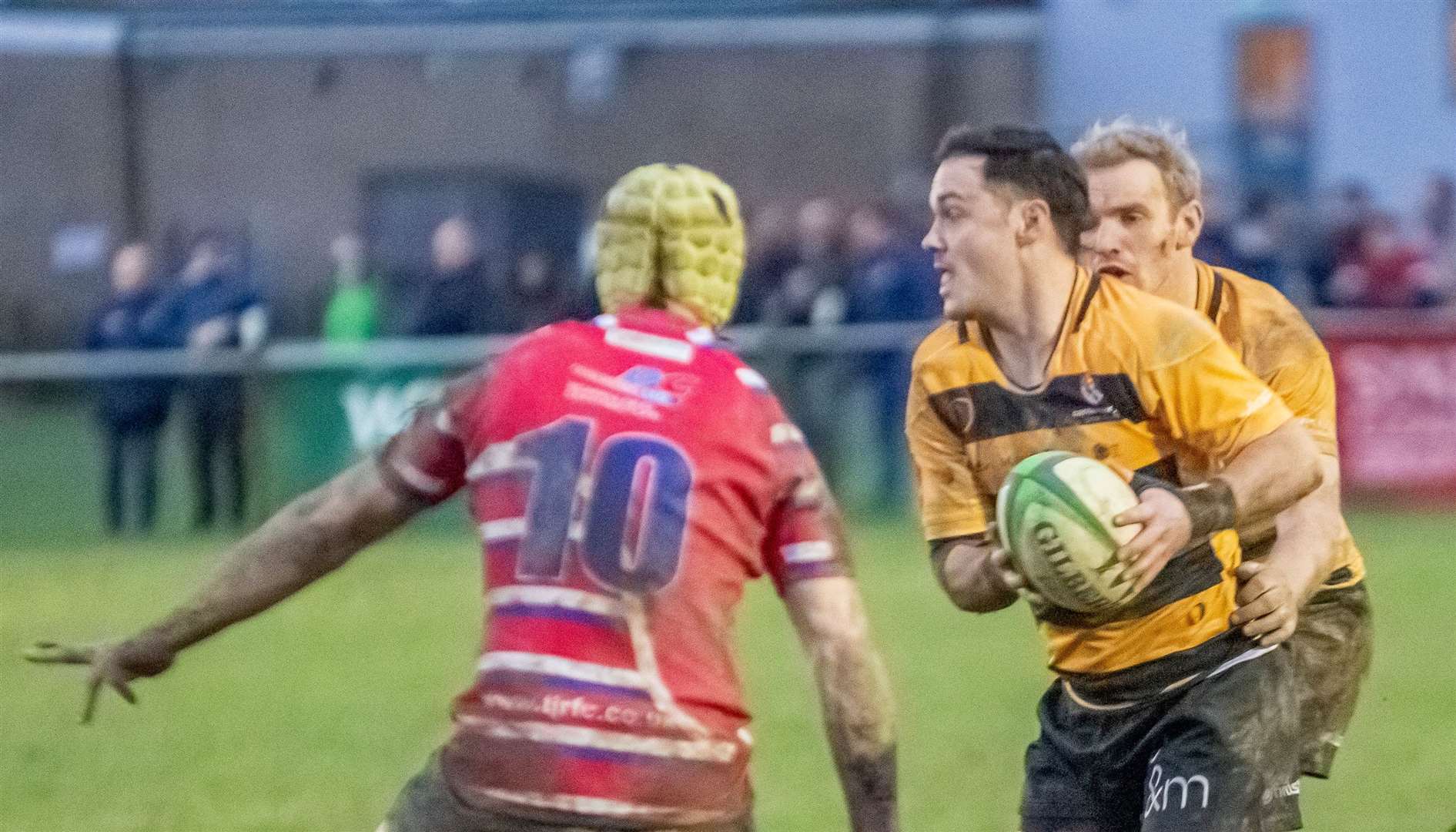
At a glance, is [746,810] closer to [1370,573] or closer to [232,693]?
[232,693]

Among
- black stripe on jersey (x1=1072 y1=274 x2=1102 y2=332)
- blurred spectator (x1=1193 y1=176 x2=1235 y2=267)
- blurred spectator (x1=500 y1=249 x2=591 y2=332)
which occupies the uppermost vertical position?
black stripe on jersey (x1=1072 y1=274 x2=1102 y2=332)

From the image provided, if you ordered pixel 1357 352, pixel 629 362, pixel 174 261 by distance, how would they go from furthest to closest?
pixel 174 261, pixel 1357 352, pixel 629 362

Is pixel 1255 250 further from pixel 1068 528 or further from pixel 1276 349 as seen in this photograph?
pixel 1068 528

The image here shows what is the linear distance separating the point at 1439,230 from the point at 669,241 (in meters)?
19.1

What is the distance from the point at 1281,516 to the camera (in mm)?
4887

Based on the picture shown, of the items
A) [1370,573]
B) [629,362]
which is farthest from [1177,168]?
[1370,573]

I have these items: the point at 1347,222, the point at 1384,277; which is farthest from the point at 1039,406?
the point at 1347,222

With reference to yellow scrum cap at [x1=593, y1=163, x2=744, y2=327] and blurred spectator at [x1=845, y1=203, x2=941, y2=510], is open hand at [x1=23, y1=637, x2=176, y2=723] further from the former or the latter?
blurred spectator at [x1=845, y1=203, x2=941, y2=510]

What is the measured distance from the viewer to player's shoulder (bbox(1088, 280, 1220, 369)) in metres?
4.67

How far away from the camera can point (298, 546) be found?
400 cm

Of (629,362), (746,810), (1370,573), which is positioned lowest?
(1370,573)

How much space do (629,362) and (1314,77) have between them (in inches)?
1253

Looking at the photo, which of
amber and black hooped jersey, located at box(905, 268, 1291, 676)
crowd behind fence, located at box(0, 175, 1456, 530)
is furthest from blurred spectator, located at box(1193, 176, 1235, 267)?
amber and black hooped jersey, located at box(905, 268, 1291, 676)

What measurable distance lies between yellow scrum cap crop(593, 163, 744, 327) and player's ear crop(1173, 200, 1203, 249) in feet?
5.25
